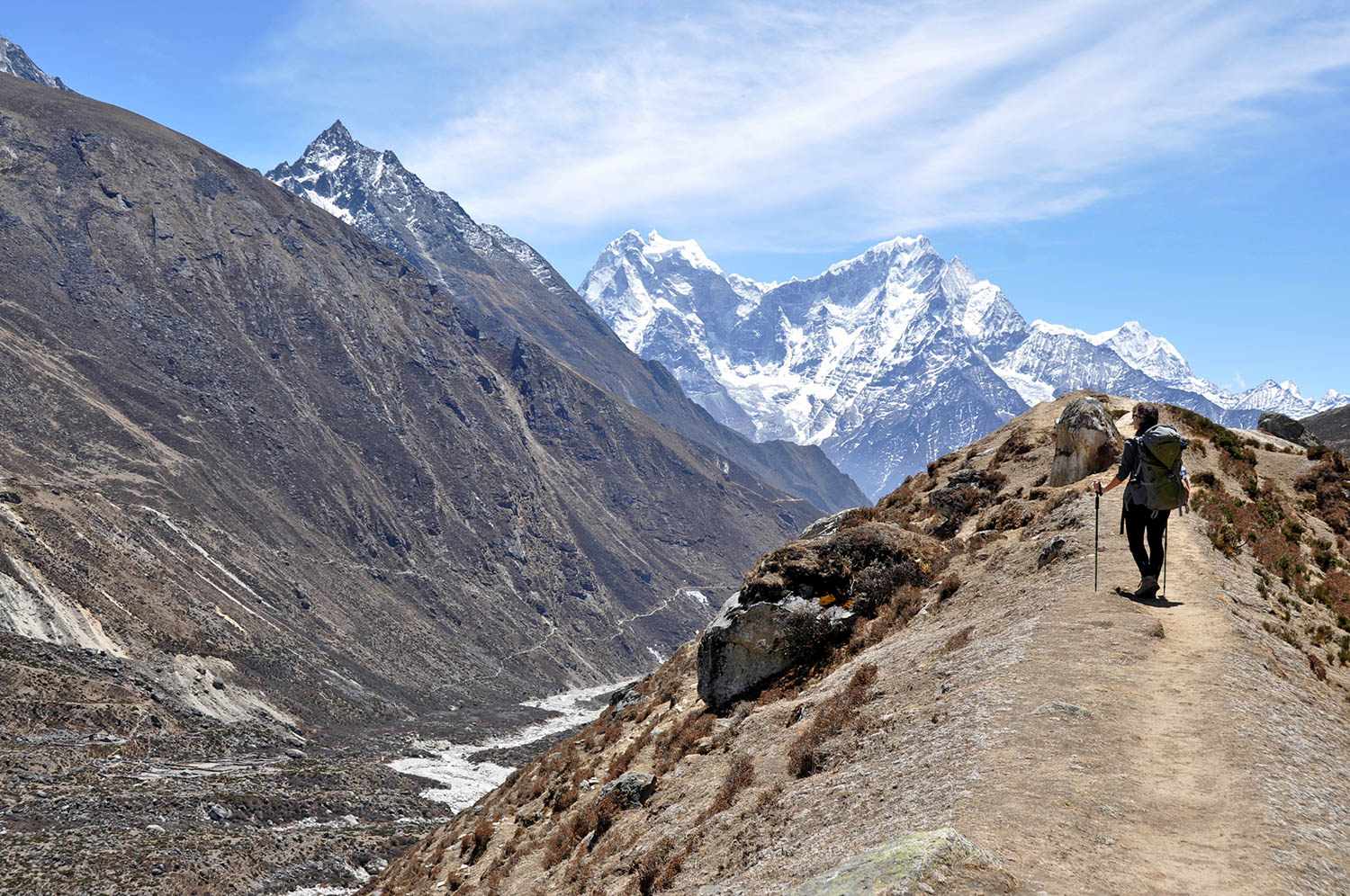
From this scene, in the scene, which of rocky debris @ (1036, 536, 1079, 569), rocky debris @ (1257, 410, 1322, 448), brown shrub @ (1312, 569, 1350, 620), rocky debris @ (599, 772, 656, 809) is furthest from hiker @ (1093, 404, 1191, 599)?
rocky debris @ (1257, 410, 1322, 448)

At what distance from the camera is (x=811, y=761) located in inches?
776

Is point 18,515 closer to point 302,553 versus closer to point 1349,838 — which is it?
point 302,553

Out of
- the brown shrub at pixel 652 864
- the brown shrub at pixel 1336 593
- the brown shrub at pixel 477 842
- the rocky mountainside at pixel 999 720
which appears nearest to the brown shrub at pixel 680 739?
the rocky mountainside at pixel 999 720

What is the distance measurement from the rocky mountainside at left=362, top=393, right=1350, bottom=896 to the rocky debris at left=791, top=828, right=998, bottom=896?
0.12 ft

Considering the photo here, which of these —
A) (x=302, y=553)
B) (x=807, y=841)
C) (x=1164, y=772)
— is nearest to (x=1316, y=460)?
(x=1164, y=772)

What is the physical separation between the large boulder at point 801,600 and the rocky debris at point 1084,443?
5690 millimetres

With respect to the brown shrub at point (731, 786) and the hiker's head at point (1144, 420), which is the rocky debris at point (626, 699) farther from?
the hiker's head at point (1144, 420)

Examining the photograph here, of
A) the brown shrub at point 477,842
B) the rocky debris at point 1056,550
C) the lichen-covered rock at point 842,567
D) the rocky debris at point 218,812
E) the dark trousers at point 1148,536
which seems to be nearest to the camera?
the dark trousers at point 1148,536

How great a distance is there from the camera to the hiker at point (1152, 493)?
22.5 metres

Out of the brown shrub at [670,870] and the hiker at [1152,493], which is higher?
the hiker at [1152,493]

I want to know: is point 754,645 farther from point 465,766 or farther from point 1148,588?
point 465,766

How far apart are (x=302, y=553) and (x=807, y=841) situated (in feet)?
625

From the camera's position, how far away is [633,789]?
2533 centimetres

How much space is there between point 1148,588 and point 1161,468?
9.00 feet
